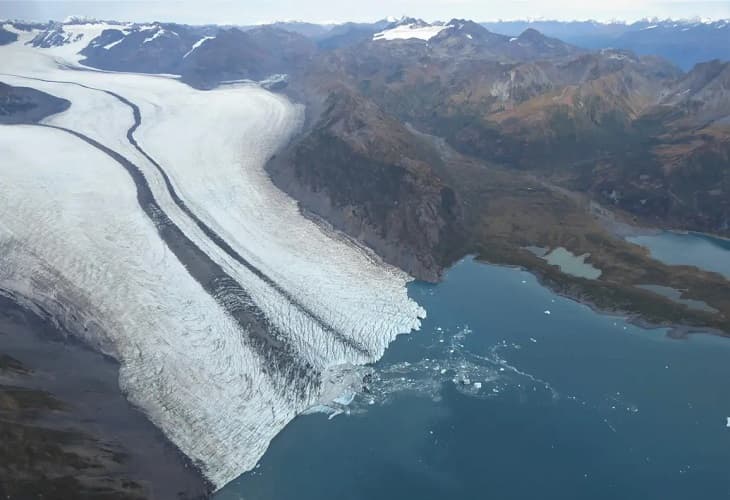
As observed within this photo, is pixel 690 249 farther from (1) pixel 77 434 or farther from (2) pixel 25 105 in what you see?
(2) pixel 25 105

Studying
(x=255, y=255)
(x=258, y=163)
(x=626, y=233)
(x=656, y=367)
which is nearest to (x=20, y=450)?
(x=255, y=255)

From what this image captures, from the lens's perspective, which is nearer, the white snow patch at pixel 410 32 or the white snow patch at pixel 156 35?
the white snow patch at pixel 156 35

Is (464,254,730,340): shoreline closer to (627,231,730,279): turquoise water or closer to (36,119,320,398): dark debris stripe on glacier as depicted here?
(627,231,730,279): turquoise water

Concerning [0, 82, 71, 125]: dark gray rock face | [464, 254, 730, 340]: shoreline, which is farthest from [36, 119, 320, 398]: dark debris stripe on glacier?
[0, 82, 71, 125]: dark gray rock face

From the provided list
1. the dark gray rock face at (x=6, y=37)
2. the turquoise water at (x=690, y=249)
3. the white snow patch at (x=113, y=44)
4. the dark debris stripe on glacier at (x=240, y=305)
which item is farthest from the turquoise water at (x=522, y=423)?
the dark gray rock face at (x=6, y=37)

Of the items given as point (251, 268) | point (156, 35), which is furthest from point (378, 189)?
point (156, 35)

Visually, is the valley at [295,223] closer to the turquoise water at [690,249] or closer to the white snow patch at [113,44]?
the turquoise water at [690,249]
